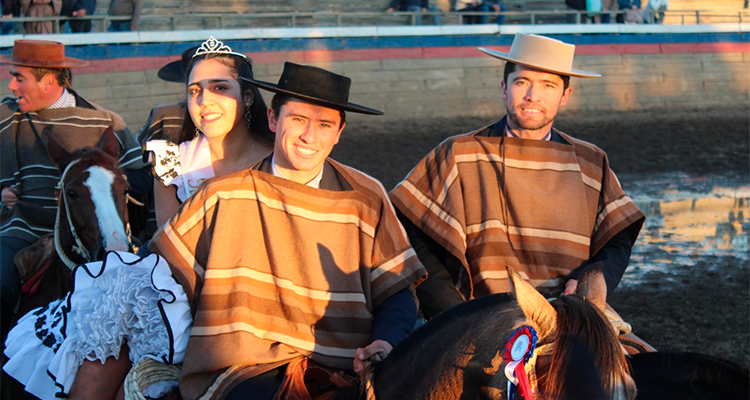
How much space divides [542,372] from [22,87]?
4672mm

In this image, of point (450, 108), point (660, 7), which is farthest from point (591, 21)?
point (450, 108)

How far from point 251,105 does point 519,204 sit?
1.51m

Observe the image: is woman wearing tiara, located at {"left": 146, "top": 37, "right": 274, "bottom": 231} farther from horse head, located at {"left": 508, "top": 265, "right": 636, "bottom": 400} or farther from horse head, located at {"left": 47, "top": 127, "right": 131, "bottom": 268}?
horse head, located at {"left": 508, "top": 265, "right": 636, "bottom": 400}

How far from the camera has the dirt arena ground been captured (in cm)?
651

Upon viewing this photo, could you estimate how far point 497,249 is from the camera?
3641mm

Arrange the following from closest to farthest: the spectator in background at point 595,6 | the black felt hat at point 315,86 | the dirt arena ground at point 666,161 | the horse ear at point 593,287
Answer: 1. the horse ear at point 593,287
2. the black felt hat at point 315,86
3. the dirt arena ground at point 666,161
4. the spectator in background at point 595,6

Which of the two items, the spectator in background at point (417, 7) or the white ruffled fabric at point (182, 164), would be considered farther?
the spectator in background at point (417, 7)

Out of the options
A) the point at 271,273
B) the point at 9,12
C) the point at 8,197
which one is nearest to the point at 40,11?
the point at 9,12

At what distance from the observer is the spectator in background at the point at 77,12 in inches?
507

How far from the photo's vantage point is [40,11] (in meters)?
12.8

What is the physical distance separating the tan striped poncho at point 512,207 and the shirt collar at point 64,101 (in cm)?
292

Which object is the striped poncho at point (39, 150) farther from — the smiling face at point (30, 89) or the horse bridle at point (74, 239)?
the horse bridle at point (74, 239)

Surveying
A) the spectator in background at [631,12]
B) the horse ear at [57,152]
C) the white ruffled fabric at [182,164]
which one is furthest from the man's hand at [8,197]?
the spectator in background at [631,12]

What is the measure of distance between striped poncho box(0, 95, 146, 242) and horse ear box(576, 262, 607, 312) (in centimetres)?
361
